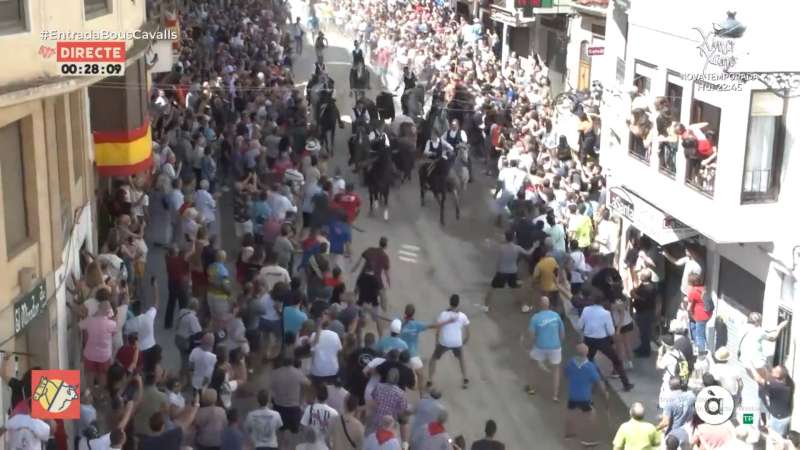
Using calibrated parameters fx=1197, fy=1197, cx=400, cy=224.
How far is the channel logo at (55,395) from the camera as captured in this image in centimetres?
1143

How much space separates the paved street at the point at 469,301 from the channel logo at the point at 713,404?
1.67 metres

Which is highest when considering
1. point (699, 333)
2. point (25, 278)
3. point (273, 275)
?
point (25, 278)

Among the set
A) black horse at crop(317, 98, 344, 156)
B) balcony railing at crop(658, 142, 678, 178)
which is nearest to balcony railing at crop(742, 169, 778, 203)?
balcony railing at crop(658, 142, 678, 178)

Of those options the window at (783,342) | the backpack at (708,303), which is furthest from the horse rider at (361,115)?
the window at (783,342)

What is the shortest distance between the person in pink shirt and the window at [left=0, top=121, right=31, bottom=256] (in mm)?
1176

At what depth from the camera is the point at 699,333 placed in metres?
17.2

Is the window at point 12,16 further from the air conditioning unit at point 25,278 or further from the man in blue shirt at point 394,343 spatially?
the man in blue shirt at point 394,343

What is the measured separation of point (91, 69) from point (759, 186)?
905 cm

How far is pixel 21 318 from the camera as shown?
1217 centimetres

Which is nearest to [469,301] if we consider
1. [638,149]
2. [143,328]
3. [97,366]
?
[638,149]

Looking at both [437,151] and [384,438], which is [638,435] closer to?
[384,438]

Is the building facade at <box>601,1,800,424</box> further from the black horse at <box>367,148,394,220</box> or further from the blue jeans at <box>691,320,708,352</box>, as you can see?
the black horse at <box>367,148,394,220</box>

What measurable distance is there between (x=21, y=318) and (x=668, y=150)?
10239 mm

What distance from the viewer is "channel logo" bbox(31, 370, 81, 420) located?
37.5 feet
